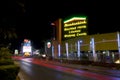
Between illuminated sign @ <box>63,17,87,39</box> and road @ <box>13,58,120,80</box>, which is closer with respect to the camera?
road @ <box>13,58,120,80</box>

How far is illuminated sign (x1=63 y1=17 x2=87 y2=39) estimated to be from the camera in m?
89.6

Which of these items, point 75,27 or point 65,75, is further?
point 75,27

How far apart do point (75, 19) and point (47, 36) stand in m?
47.1

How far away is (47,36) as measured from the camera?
137750 mm

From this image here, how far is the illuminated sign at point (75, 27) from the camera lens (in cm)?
8956

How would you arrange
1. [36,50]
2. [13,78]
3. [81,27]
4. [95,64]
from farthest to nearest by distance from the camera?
1. [36,50]
2. [81,27]
3. [95,64]
4. [13,78]

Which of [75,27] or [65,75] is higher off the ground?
[75,27]

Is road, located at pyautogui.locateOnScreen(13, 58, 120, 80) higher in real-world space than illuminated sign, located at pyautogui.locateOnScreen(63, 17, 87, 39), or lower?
lower

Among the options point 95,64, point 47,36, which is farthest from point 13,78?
point 47,36

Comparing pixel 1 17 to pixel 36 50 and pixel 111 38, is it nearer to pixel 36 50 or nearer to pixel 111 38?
pixel 111 38

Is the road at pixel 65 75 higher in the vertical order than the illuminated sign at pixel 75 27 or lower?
lower

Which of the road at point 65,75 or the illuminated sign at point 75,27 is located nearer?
the road at point 65,75

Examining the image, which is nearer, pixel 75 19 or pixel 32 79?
pixel 32 79

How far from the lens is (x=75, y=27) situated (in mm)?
91625
